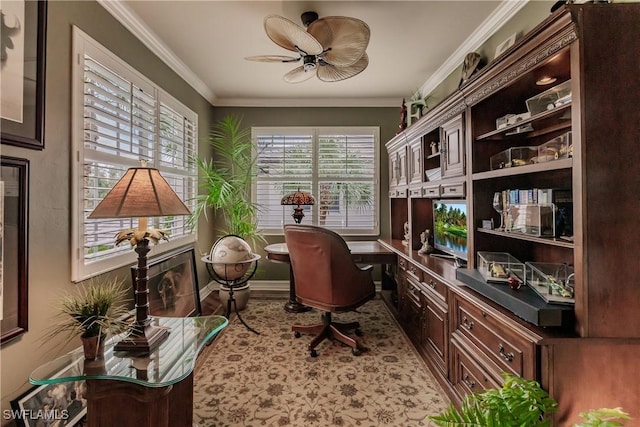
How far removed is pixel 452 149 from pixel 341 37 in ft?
3.85

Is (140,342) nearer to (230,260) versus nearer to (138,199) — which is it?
(138,199)

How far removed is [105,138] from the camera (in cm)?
213

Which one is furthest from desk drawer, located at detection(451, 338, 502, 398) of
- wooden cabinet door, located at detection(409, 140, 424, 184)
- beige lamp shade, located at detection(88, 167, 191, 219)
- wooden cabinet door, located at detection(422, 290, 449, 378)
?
beige lamp shade, located at detection(88, 167, 191, 219)

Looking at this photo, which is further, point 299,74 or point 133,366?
point 299,74

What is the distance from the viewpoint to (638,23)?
124 cm

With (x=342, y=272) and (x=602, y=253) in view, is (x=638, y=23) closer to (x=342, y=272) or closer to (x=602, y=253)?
(x=602, y=253)

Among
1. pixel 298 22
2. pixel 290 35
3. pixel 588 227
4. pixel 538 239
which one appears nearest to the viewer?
pixel 588 227

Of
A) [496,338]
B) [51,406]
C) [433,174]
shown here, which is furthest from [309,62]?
[51,406]

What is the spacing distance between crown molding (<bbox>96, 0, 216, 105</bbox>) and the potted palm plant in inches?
24.0

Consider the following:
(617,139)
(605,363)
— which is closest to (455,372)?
(605,363)

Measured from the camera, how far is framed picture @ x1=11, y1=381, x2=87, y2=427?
1.43 m

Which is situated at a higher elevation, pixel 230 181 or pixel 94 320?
pixel 230 181

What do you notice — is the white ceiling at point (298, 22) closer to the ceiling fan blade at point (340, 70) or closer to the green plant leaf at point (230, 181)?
the ceiling fan blade at point (340, 70)

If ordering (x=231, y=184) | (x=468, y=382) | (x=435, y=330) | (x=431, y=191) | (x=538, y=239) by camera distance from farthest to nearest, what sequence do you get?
(x=231, y=184) < (x=431, y=191) < (x=435, y=330) < (x=468, y=382) < (x=538, y=239)
